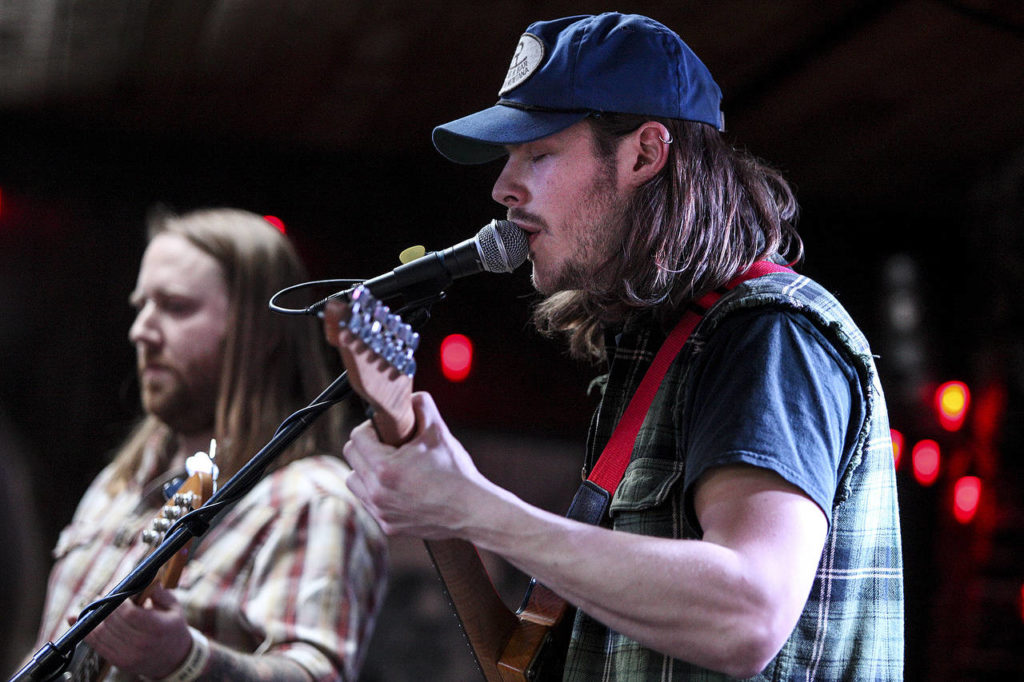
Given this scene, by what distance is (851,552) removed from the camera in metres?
1.33

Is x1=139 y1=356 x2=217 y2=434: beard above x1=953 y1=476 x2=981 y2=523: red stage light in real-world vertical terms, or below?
above

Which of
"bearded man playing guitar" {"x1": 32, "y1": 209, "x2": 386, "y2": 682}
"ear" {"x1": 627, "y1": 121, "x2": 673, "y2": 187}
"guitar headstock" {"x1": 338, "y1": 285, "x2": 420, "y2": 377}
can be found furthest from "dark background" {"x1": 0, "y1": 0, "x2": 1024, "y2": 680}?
"guitar headstock" {"x1": 338, "y1": 285, "x2": 420, "y2": 377}

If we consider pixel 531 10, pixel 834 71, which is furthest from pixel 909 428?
pixel 531 10

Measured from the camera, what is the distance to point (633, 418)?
1500mm

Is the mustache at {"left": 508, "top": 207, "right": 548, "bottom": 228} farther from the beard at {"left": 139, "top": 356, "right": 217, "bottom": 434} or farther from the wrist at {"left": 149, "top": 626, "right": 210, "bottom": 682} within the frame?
the beard at {"left": 139, "top": 356, "right": 217, "bottom": 434}

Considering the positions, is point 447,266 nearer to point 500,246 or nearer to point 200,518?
point 500,246

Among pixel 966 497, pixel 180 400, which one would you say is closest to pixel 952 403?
pixel 966 497

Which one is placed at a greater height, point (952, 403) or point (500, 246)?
point (500, 246)

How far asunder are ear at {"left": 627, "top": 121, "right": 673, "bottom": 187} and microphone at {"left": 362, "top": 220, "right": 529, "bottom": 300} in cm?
30

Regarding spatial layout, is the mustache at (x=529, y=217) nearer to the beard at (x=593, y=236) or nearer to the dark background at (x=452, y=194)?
the beard at (x=593, y=236)

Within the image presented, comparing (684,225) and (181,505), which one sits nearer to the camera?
(684,225)

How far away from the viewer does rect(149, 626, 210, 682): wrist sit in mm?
2123

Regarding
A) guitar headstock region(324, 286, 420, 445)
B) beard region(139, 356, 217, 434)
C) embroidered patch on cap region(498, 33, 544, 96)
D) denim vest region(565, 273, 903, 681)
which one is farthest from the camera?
beard region(139, 356, 217, 434)

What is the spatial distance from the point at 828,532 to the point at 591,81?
778mm
